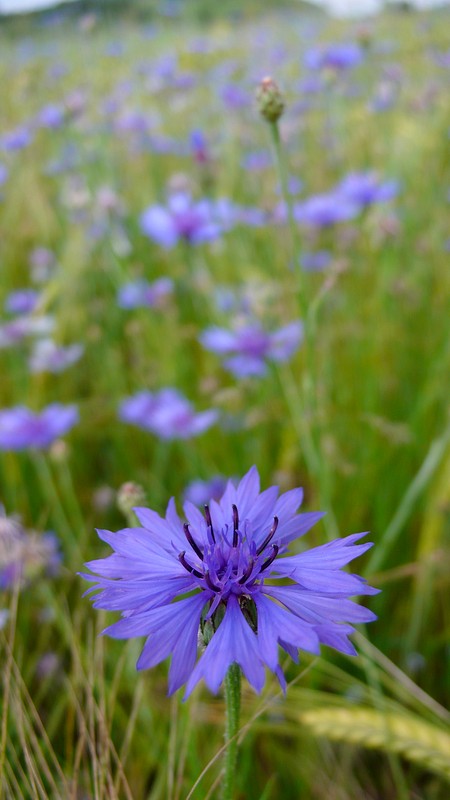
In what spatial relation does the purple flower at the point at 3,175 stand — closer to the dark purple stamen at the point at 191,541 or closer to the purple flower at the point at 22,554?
the purple flower at the point at 22,554

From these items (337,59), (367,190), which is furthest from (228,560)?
(337,59)

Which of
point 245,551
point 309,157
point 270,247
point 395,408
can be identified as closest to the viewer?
point 245,551

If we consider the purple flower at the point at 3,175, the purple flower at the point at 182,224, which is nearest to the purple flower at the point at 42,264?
the purple flower at the point at 3,175

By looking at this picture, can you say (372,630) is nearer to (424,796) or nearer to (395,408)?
(424,796)

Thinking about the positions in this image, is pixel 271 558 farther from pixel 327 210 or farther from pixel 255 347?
pixel 327 210

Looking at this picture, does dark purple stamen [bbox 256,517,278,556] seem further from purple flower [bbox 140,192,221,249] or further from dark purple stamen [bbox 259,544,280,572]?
purple flower [bbox 140,192,221,249]

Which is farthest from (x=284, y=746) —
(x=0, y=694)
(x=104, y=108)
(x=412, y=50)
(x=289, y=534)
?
(x=412, y=50)
